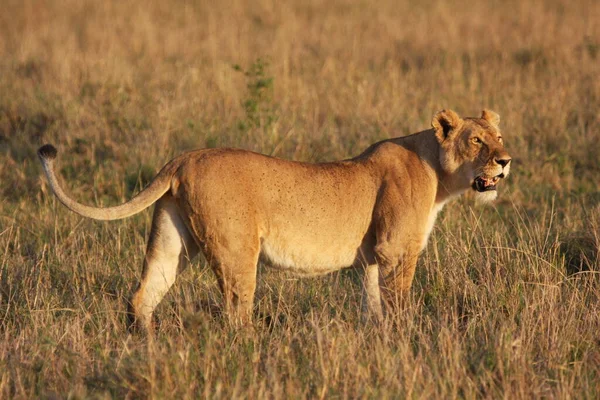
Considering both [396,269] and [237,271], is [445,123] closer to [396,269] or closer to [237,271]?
[396,269]

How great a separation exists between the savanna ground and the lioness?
0.77ft

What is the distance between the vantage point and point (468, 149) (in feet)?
17.1

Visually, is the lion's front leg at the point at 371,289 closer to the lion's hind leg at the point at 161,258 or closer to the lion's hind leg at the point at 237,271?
the lion's hind leg at the point at 237,271

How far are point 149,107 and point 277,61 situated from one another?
2.51 meters

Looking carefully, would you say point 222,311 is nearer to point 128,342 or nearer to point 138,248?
point 128,342

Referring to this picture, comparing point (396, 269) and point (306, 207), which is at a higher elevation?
point (306, 207)

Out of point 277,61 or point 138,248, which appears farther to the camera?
point 277,61

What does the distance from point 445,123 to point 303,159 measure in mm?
3055

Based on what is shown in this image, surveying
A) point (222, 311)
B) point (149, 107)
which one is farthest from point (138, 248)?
point (149, 107)

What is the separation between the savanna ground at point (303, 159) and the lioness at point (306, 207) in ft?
0.77

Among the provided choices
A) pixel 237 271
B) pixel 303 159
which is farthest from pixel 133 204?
pixel 303 159

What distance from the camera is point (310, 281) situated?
5711 mm

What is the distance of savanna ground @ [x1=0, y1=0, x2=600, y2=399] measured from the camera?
4141 millimetres

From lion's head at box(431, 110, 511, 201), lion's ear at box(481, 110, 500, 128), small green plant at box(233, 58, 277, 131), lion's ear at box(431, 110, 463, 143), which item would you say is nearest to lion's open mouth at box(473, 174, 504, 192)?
lion's head at box(431, 110, 511, 201)
